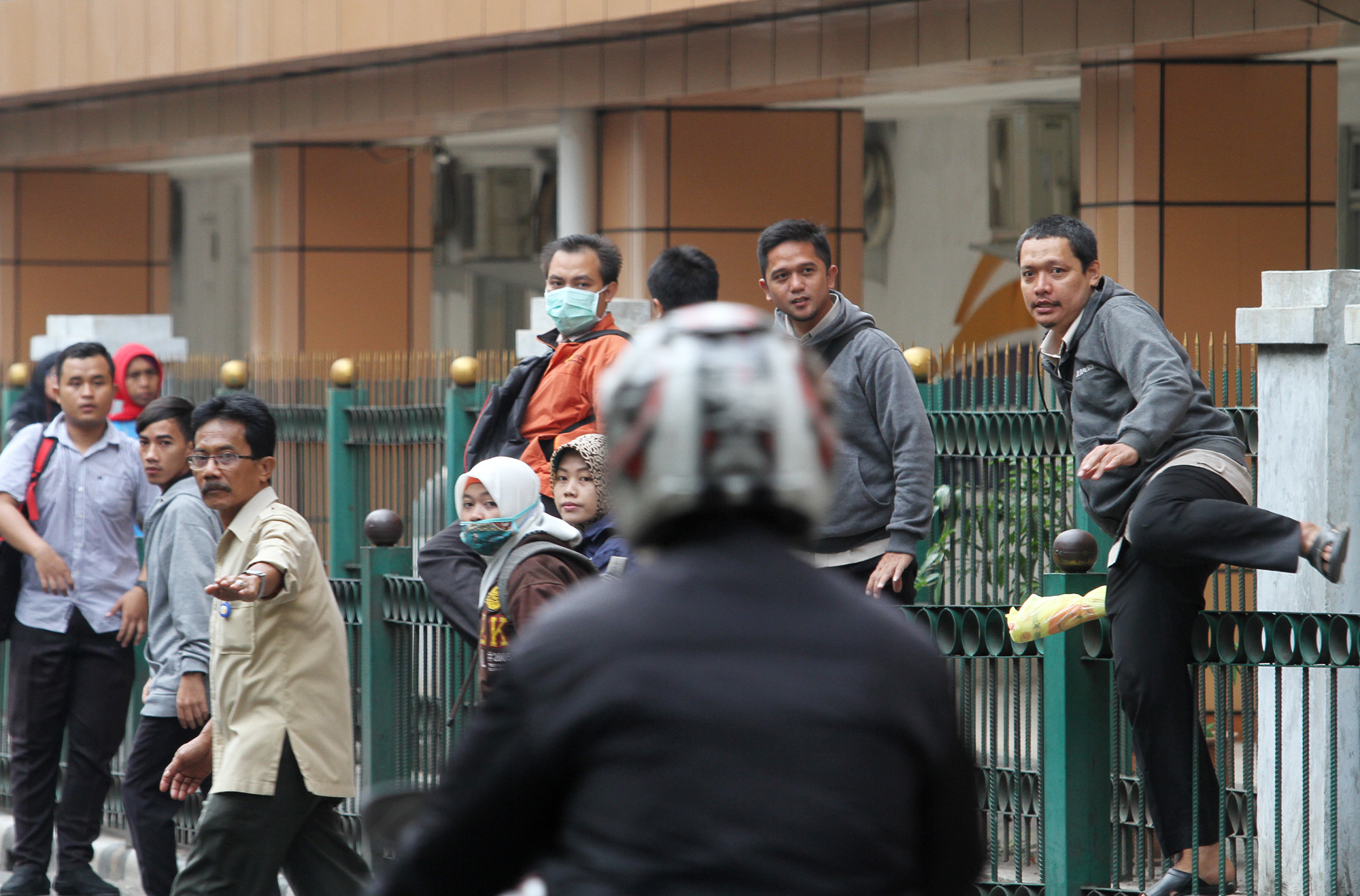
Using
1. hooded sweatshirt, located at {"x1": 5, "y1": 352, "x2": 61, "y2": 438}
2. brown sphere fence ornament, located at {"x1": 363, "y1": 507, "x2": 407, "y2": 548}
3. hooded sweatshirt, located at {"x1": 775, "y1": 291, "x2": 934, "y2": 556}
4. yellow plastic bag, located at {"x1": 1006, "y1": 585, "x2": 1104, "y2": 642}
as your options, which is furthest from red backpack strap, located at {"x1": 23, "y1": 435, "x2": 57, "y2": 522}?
yellow plastic bag, located at {"x1": 1006, "y1": 585, "x2": 1104, "y2": 642}

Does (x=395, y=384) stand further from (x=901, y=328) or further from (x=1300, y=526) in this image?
(x=901, y=328)

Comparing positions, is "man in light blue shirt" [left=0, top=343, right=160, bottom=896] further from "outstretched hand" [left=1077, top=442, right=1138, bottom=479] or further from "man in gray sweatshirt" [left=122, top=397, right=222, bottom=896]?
"outstretched hand" [left=1077, top=442, right=1138, bottom=479]

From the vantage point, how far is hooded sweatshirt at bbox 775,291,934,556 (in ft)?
18.2

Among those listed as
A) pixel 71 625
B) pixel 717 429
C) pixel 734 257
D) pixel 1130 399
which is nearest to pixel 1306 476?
pixel 1130 399

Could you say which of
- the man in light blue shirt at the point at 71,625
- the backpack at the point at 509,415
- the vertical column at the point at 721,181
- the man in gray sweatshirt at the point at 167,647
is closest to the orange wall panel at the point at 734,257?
the vertical column at the point at 721,181

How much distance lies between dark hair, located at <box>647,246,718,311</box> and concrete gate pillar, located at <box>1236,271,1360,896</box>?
1.96 metres

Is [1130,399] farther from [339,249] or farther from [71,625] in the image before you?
[339,249]

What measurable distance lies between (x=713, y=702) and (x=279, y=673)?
3.43m

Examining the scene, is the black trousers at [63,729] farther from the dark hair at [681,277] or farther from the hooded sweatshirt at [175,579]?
the dark hair at [681,277]

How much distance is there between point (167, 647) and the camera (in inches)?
243

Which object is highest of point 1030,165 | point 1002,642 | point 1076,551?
point 1030,165

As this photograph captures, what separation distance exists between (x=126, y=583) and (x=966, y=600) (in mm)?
3105

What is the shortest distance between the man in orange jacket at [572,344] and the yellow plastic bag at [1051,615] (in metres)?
1.54

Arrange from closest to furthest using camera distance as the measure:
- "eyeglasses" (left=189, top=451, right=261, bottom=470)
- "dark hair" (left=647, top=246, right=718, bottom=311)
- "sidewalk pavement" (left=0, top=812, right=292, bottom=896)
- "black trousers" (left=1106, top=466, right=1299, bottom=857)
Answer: "black trousers" (left=1106, top=466, right=1299, bottom=857) → "eyeglasses" (left=189, top=451, right=261, bottom=470) → "dark hair" (left=647, top=246, right=718, bottom=311) → "sidewalk pavement" (left=0, top=812, right=292, bottom=896)
